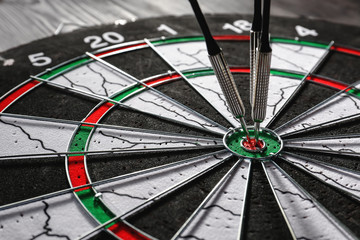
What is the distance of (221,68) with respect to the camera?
1.59 m

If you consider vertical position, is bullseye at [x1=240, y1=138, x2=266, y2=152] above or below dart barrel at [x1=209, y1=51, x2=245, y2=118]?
below

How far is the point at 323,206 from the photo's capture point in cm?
151

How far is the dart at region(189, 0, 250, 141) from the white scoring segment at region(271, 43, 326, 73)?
32.4 inches

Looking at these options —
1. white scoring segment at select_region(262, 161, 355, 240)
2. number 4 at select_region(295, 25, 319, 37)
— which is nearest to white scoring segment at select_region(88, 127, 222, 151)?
white scoring segment at select_region(262, 161, 355, 240)

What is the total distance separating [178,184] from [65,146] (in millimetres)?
556

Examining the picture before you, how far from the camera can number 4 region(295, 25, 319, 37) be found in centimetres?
285

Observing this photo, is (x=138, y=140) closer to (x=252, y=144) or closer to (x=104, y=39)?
(x=252, y=144)

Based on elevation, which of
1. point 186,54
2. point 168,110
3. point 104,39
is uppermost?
point 104,39

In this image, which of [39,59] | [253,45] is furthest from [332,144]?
[39,59]

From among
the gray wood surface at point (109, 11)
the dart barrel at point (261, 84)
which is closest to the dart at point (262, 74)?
the dart barrel at point (261, 84)

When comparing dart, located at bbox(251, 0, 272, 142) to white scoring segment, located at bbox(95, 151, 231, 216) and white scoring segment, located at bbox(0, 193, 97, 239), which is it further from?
white scoring segment, located at bbox(0, 193, 97, 239)

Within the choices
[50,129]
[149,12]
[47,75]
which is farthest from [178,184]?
[149,12]

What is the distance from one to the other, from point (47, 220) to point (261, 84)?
957mm

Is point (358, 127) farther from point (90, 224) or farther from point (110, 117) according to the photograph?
point (90, 224)
